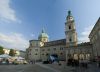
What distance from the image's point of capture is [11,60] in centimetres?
6234

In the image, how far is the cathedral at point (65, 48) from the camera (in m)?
80.1

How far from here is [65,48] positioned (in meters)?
88.9

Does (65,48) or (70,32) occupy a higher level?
(70,32)

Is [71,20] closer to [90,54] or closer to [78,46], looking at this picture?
[78,46]

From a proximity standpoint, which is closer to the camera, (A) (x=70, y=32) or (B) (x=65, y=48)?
(A) (x=70, y=32)

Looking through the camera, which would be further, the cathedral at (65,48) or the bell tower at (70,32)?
the bell tower at (70,32)

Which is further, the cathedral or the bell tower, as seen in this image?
the bell tower

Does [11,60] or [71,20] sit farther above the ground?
[71,20]

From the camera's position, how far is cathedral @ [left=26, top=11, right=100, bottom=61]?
80075 millimetres

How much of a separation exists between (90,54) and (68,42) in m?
15.7

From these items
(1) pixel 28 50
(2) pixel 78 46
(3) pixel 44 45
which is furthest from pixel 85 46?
(1) pixel 28 50

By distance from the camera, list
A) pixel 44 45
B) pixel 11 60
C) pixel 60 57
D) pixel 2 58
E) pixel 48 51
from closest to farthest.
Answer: pixel 2 58, pixel 11 60, pixel 60 57, pixel 48 51, pixel 44 45

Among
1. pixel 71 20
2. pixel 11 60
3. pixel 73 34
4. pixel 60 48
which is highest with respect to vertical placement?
pixel 71 20

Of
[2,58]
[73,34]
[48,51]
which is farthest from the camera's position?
[48,51]
